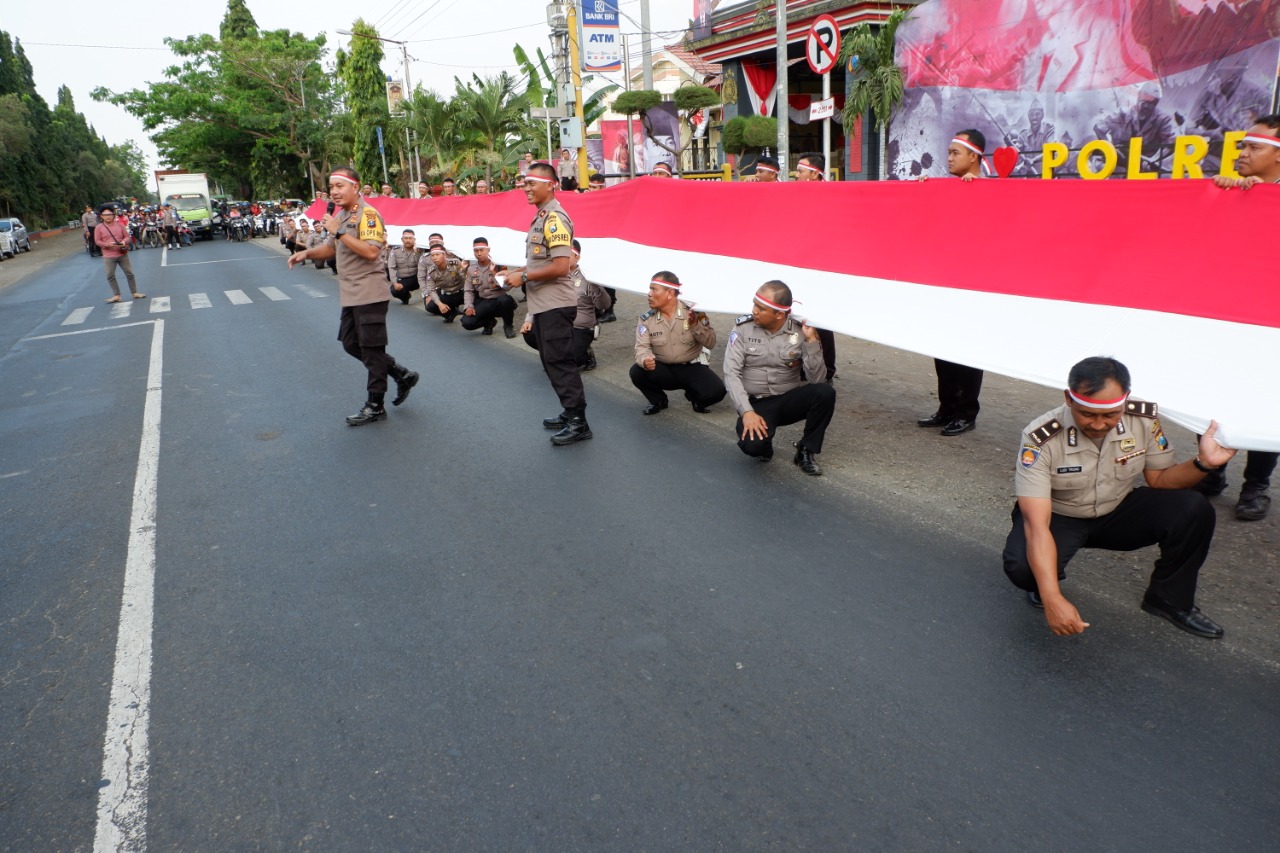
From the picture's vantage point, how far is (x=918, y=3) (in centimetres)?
1972

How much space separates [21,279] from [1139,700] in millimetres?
28032

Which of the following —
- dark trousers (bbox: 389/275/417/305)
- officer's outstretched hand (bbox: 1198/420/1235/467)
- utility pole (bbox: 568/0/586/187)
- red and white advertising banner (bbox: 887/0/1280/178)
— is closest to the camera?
officer's outstretched hand (bbox: 1198/420/1235/467)

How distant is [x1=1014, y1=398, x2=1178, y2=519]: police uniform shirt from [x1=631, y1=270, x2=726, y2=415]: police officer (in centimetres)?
347

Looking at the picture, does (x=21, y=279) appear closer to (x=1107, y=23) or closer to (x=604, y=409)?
(x=604, y=409)

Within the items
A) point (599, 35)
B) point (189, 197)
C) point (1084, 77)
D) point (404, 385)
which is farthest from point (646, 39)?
point (189, 197)

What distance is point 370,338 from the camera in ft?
22.3

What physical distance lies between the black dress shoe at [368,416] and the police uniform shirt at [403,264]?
6.91 metres

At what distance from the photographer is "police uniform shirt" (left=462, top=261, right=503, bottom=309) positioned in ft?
36.0

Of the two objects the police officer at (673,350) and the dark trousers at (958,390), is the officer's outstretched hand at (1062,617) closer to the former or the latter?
the dark trousers at (958,390)

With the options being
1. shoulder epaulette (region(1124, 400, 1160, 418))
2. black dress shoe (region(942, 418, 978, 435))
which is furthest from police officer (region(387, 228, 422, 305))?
shoulder epaulette (region(1124, 400, 1160, 418))

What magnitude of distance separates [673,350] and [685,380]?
26cm

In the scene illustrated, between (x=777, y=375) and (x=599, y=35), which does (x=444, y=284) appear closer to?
(x=777, y=375)

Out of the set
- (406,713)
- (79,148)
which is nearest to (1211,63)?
(406,713)

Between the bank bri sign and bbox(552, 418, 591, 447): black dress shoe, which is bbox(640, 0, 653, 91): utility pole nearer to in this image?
the bank bri sign
